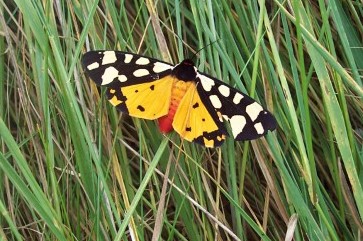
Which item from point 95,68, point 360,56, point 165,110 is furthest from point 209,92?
point 360,56

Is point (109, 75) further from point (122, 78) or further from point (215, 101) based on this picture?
point (215, 101)

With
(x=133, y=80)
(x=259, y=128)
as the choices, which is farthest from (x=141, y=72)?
(x=259, y=128)

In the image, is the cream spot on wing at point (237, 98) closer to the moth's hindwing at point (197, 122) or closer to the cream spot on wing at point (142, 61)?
the moth's hindwing at point (197, 122)

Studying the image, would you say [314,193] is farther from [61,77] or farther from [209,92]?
[61,77]

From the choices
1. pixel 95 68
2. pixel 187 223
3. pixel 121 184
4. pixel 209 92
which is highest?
pixel 95 68

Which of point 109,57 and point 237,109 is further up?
point 109,57

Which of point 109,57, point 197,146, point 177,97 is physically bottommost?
point 197,146
